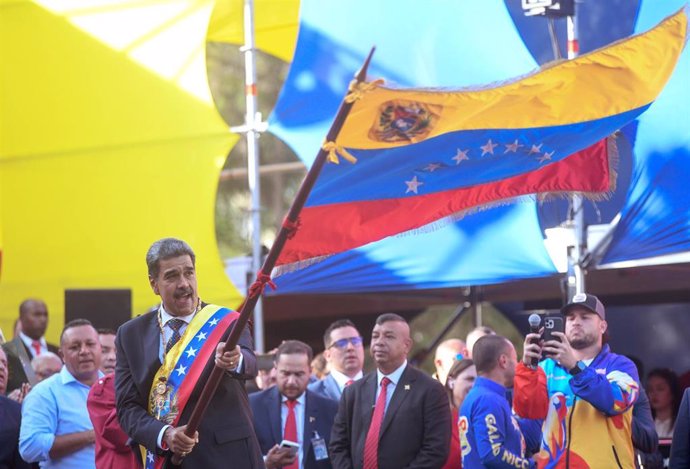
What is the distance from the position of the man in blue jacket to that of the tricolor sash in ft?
6.62

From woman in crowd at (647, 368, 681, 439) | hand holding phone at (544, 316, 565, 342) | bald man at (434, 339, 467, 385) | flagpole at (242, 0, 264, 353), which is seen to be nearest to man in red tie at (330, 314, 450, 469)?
hand holding phone at (544, 316, 565, 342)

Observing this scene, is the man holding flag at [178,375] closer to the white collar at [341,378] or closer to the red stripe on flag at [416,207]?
the red stripe on flag at [416,207]

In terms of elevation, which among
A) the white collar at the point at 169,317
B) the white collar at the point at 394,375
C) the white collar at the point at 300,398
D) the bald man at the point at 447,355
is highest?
the white collar at the point at 169,317

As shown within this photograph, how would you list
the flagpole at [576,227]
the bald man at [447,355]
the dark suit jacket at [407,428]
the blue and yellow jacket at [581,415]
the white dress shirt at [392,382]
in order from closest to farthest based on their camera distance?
the blue and yellow jacket at [581,415] → the dark suit jacket at [407,428] → the white dress shirt at [392,382] → the bald man at [447,355] → the flagpole at [576,227]

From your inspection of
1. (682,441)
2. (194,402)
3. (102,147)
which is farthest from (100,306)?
(682,441)

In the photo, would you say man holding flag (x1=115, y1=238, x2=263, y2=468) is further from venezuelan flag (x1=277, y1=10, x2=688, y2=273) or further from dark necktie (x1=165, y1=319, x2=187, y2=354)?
venezuelan flag (x1=277, y1=10, x2=688, y2=273)

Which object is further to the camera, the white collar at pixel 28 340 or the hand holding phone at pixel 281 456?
the white collar at pixel 28 340

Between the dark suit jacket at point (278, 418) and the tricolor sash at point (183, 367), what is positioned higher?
the tricolor sash at point (183, 367)

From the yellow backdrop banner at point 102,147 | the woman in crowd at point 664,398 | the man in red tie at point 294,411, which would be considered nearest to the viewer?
the man in red tie at point 294,411

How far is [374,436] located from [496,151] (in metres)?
2.10

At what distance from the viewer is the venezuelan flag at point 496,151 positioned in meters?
8.06

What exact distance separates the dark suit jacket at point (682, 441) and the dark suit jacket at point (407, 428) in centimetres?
128

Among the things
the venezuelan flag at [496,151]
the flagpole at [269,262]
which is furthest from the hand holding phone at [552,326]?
the flagpole at [269,262]

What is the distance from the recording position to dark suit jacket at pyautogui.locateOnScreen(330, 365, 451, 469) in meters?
7.72
